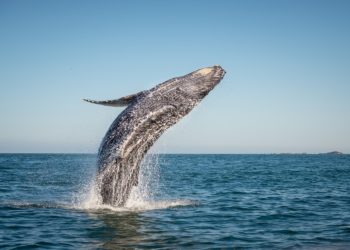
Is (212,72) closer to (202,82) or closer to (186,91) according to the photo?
(202,82)

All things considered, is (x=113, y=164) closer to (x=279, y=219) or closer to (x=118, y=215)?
(x=118, y=215)

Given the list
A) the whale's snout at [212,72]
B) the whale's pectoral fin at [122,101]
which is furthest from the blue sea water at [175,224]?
the whale's snout at [212,72]

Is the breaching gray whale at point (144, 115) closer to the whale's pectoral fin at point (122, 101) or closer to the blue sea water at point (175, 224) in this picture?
the whale's pectoral fin at point (122, 101)

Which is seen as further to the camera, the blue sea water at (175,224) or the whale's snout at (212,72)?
the whale's snout at (212,72)

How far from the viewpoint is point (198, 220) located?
509 inches

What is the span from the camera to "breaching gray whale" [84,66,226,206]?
12.4 m

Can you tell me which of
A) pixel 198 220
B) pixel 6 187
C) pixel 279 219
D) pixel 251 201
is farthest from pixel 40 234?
pixel 6 187

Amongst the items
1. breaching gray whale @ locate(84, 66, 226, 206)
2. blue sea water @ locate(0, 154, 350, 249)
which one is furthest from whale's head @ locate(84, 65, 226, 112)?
blue sea water @ locate(0, 154, 350, 249)

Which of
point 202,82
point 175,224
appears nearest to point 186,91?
point 202,82

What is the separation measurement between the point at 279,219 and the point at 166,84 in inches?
197

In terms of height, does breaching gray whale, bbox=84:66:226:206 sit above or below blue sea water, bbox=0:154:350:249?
above

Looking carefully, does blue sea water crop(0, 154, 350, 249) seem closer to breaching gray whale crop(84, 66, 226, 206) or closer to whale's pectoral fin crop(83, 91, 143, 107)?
breaching gray whale crop(84, 66, 226, 206)

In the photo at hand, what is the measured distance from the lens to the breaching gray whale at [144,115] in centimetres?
1235

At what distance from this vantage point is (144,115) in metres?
12.3
